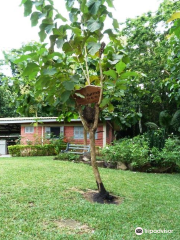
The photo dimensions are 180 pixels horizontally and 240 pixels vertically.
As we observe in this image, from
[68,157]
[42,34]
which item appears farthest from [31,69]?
[68,157]

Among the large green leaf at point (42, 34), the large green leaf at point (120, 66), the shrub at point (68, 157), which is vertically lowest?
the shrub at point (68, 157)

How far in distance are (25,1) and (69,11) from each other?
0.62 m

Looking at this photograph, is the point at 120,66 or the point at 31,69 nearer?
the point at 31,69

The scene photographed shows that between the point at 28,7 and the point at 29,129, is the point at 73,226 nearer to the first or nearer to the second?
the point at 28,7

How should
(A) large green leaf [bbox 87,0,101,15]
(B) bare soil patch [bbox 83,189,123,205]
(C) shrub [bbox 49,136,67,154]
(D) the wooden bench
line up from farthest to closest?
(C) shrub [bbox 49,136,67,154] < (D) the wooden bench < (B) bare soil patch [bbox 83,189,123,205] < (A) large green leaf [bbox 87,0,101,15]

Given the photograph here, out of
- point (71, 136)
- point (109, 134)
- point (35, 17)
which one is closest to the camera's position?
point (35, 17)

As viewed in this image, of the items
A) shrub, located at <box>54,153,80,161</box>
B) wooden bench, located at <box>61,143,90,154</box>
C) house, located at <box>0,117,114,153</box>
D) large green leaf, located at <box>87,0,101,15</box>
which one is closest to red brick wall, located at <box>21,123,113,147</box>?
house, located at <box>0,117,114,153</box>

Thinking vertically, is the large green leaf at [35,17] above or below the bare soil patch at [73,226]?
above

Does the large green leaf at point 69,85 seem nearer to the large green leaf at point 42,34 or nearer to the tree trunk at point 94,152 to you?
the large green leaf at point 42,34

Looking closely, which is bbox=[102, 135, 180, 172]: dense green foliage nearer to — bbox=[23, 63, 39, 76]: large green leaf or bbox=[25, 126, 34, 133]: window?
bbox=[23, 63, 39, 76]: large green leaf

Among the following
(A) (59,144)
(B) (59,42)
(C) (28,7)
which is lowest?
(A) (59,144)

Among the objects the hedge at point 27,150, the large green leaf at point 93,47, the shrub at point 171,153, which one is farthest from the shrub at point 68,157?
the large green leaf at point 93,47

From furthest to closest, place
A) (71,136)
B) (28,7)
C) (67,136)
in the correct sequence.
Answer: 1. (67,136)
2. (71,136)
3. (28,7)

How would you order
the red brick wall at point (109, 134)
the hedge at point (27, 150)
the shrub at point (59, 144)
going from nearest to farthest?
the hedge at point (27, 150) → the shrub at point (59, 144) → the red brick wall at point (109, 134)
